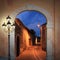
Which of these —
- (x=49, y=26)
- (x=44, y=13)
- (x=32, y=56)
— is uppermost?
(x=44, y=13)

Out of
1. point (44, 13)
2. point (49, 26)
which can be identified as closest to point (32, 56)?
point (49, 26)

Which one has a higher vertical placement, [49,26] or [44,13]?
[44,13]

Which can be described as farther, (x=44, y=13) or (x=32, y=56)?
(x=32, y=56)

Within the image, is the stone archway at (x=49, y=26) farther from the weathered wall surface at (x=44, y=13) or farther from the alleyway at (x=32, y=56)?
the alleyway at (x=32, y=56)

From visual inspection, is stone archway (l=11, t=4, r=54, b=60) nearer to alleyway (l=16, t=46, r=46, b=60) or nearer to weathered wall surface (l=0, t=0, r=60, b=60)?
weathered wall surface (l=0, t=0, r=60, b=60)

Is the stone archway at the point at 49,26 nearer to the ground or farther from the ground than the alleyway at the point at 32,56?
farther from the ground

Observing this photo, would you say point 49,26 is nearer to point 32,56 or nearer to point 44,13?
point 44,13

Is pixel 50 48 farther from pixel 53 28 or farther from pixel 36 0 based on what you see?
pixel 36 0

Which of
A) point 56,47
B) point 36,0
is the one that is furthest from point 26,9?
point 56,47

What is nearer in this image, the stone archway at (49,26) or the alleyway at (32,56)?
the stone archway at (49,26)

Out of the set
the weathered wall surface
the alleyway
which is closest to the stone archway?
the weathered wall surface

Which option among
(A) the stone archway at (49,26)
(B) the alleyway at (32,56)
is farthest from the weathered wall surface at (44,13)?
(B) the alleyway at (32,56)

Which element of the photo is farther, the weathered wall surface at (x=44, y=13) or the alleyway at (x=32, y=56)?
the alleyway at (x=32, y=56)

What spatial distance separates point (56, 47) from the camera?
44.9 ft
